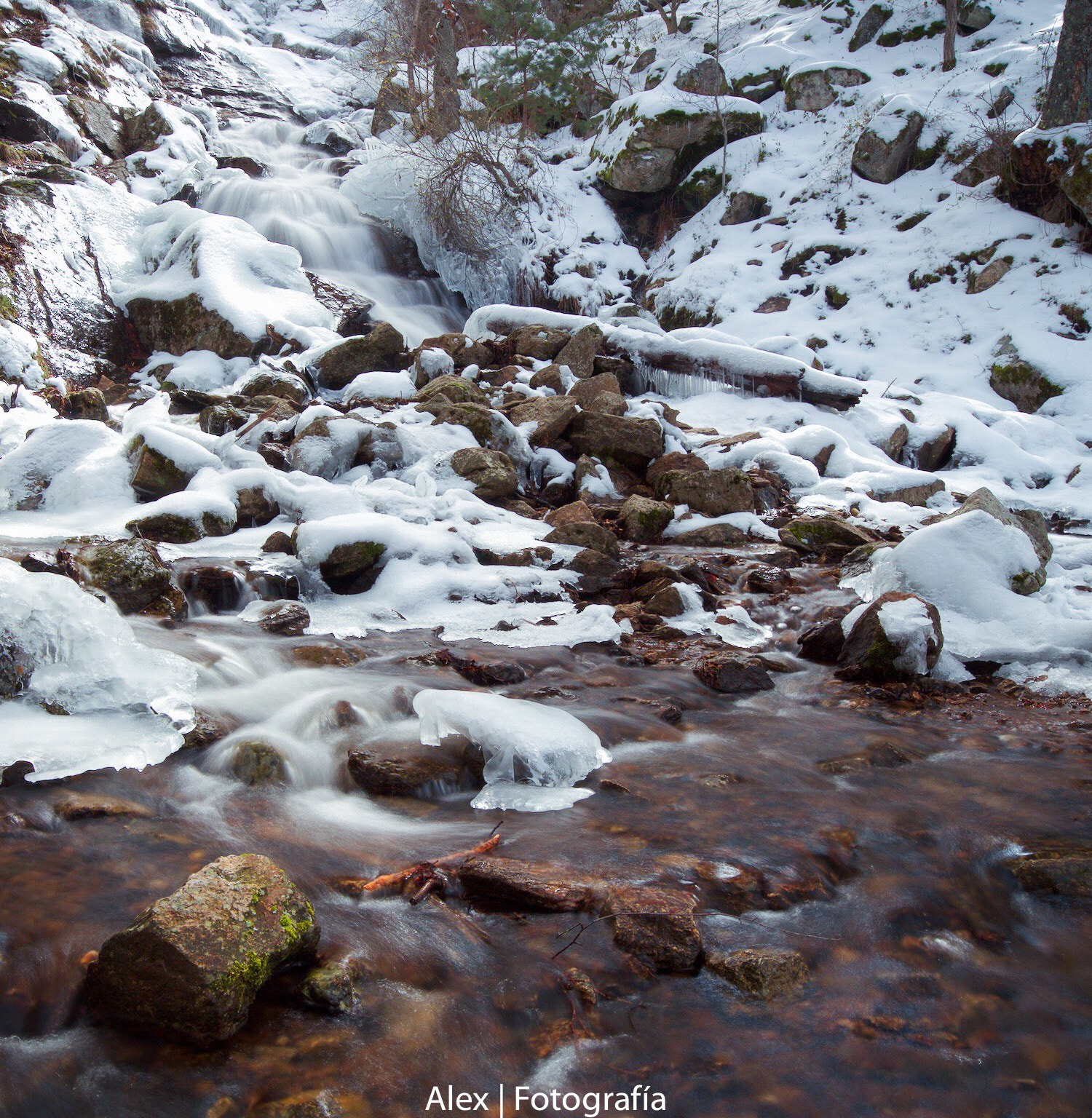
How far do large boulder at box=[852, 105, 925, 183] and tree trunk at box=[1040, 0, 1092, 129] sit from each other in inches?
119

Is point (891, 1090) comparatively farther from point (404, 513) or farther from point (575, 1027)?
point (404, 513)

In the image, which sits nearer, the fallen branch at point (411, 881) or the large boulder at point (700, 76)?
the fallen branch at point (411, 881)

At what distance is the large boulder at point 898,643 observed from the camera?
3666 millimetres

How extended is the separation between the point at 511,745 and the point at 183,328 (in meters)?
8.84

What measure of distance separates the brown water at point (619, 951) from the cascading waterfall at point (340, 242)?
9.83 metres

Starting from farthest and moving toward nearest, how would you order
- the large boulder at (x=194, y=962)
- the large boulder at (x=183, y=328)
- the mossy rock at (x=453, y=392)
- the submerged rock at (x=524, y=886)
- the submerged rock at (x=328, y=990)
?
the large boulder at (x=183, y=328), the mossy rock at (x=453, y=392), the submerged rock at (x=524, y=886), the submerged rock at (x=328, y=990), the large boulder at (x=194, y=962)

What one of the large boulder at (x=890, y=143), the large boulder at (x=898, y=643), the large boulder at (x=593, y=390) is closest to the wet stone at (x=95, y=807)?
the large boulder at (x=898, y=643)

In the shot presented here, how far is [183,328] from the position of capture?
949 centimetres

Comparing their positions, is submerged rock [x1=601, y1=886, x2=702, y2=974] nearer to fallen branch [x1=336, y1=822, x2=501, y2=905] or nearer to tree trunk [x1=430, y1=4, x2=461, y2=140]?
fallen branch [x1=336, y1=822, x2=501, y2=905]

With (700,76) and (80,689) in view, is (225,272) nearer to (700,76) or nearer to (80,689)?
(80,689)

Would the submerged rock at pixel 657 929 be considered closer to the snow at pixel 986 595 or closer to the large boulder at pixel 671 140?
the snow at pixel 986 595

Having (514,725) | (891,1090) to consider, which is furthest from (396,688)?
(891,1090)

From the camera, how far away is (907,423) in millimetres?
8609

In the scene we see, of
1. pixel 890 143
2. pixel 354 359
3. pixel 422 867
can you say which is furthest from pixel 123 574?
pixel 890 143
